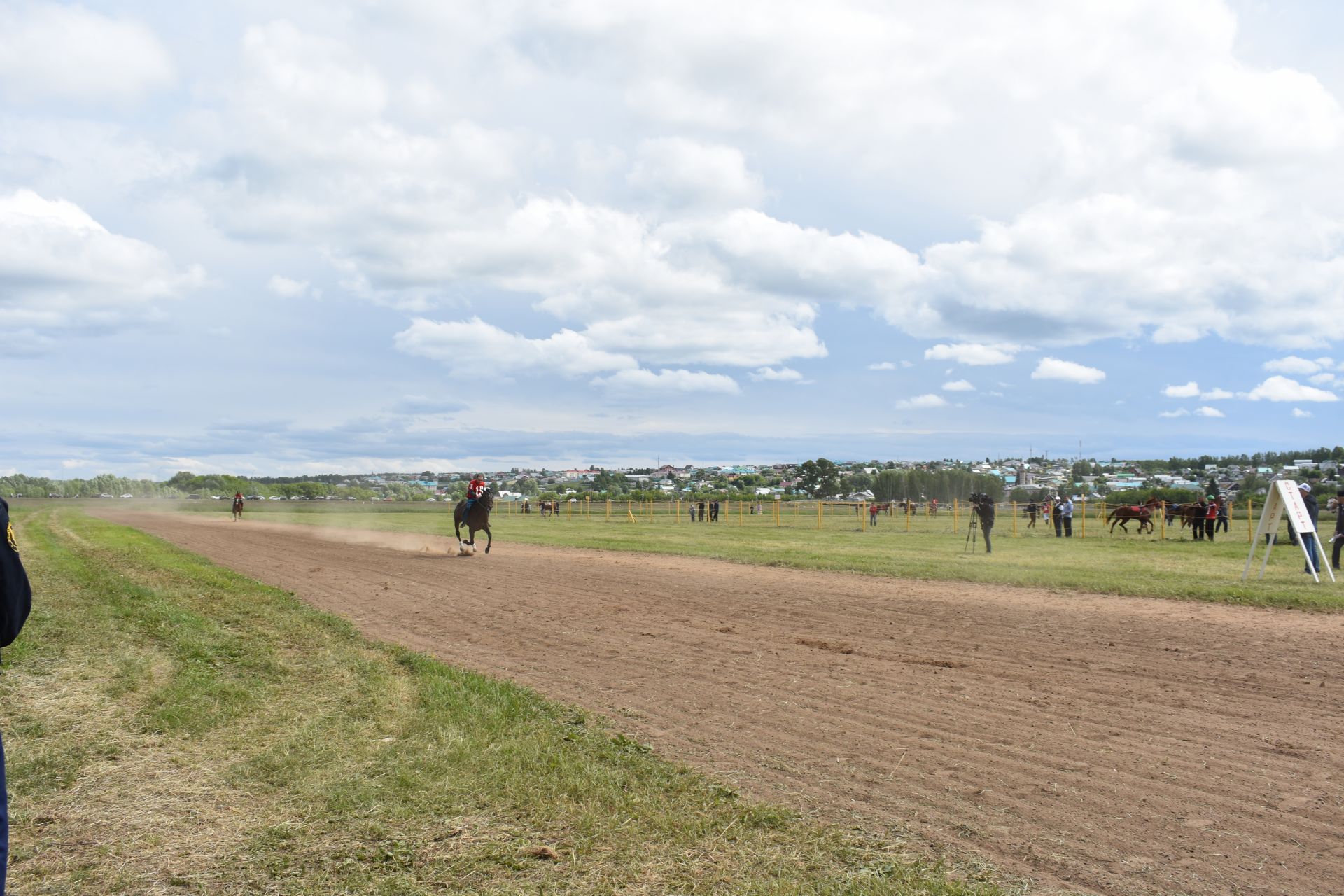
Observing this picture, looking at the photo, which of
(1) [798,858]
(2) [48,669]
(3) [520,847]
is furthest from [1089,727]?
(2) [48,669]

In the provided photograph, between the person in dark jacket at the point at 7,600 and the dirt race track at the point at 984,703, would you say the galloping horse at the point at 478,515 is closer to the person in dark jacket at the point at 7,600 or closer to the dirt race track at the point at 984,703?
the dirt race track at the point at 984,703

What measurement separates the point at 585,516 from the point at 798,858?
55.7 meters

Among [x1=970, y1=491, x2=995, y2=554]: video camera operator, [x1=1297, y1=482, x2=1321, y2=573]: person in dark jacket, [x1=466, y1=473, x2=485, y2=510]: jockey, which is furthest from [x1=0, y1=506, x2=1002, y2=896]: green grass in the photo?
[x1=970, y1=491, x2=995, y2=554]: video camera operator

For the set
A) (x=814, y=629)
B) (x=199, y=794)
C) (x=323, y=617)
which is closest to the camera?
(x=199, y=794)

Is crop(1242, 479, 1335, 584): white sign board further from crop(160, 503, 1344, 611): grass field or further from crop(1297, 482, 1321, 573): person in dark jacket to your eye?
crop(160, 503, 1344, 611): grass field

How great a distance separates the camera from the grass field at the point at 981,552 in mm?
17062

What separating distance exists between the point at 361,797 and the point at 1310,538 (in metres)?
20.4

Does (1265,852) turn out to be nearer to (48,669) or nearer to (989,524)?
(48,669)

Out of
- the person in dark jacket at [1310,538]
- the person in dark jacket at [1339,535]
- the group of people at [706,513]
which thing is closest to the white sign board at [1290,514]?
the person in dark jacket at [1310,538]

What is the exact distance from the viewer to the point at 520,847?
5.09 meters

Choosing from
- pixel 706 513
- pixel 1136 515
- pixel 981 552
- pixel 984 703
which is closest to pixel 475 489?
pixel 981 552

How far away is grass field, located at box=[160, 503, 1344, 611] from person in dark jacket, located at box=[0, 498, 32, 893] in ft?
55.6

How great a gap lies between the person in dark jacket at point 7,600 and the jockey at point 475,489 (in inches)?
843

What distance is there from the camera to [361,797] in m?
5.82
